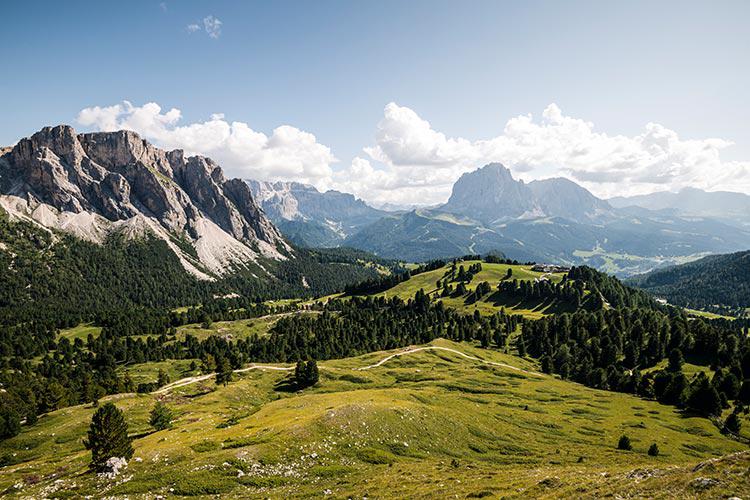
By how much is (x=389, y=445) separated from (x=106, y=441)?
135 ft

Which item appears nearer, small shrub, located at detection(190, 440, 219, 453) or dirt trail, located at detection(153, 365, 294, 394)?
small shrub, located at detection(190, 440, 219, 453)

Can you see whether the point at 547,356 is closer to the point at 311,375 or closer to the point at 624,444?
the point at 624,444

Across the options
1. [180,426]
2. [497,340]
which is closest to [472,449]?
[180,426]

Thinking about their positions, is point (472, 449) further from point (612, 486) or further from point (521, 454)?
point (612, 486)

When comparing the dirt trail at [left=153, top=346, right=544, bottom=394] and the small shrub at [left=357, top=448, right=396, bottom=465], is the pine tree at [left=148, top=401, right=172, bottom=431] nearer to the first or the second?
the dirt trail at [left=153, top=346, right=544, bottom=394]

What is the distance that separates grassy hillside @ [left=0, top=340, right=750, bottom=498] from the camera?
45.4 m

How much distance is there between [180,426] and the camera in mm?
82250

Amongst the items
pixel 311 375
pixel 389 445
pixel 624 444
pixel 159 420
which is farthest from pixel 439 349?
pixel 159 420

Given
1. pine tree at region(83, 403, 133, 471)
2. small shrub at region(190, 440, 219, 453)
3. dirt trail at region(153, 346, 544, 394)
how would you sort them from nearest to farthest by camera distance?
1. pine tree at region(83, 403, 133, 471)
2. small shrub at region(190, 440, 219, 453)
3. dirt trail at region(153, 346, 544, 394)

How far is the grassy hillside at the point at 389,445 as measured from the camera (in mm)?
45406

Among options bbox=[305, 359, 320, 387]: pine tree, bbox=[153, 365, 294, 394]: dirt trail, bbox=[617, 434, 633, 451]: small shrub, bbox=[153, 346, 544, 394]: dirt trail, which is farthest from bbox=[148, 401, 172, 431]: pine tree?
bbox=[617, 434, 633, 451]: small shrub

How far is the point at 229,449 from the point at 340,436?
17.0 metres

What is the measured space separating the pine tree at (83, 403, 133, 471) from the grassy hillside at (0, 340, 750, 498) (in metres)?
2.19

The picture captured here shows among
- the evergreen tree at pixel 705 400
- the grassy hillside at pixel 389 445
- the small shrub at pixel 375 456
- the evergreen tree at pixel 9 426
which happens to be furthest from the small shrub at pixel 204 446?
the evergreen tree at pixel 705 400
